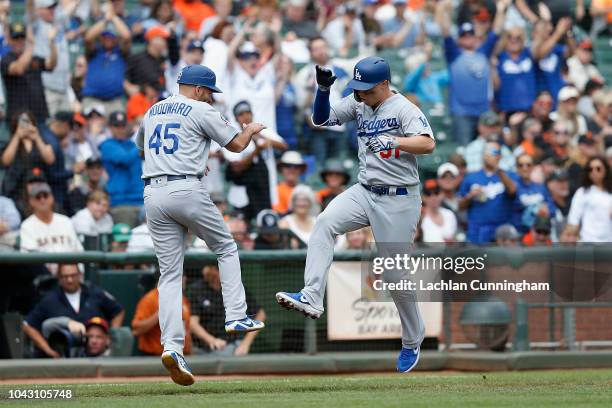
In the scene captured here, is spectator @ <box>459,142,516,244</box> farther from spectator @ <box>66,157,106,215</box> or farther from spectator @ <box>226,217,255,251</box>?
spectator @ <box>66,157,106,215</box>

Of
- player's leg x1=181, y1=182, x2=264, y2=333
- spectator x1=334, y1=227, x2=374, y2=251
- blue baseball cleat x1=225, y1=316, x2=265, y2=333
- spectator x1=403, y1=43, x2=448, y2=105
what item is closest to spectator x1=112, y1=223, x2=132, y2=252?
spectator x1=334, y1=227, x2=374, y2=251

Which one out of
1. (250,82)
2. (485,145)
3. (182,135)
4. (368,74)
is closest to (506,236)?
(485,145)

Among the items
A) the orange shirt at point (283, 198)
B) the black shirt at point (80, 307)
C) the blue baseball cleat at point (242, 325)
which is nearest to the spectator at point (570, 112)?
the orange shirt at point (283, 198)

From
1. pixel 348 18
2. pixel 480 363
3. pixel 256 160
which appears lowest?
pixel 480 363

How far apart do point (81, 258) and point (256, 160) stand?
10.9ft

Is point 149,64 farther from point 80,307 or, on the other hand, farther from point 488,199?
point 80,307

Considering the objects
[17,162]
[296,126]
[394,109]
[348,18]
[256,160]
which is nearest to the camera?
[394,109]

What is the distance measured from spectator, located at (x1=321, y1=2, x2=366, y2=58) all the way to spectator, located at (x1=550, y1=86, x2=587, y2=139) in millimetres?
2773

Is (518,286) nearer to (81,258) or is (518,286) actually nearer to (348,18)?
(81,258)

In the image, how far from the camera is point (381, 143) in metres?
8.23

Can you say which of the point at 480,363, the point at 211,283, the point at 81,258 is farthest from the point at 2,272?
the point at 480,363

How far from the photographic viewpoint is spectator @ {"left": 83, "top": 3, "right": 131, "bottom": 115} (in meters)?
14.8

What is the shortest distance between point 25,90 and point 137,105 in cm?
128

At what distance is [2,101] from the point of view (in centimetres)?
1404
